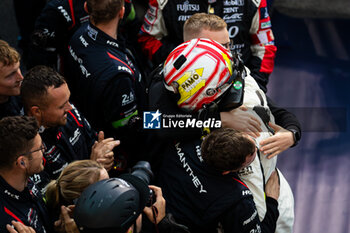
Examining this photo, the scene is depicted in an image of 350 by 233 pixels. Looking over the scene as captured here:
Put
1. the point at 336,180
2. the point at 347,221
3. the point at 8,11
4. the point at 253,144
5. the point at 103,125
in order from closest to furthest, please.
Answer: the point at 253,144, the point at 103,125, the point at 347,221, the point at 336,180, the point at 8,11

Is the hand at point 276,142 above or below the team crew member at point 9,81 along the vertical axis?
below

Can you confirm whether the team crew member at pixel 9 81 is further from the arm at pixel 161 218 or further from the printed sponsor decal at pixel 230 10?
the printed sponsor decal at pixel 230 10

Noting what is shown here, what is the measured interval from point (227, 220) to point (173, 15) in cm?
192

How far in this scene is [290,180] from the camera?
3.83 meters

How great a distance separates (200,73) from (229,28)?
1.49m

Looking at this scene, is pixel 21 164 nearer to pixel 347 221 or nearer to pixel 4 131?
pixel 4 131

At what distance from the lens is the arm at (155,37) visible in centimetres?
366

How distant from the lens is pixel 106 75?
9.67ft

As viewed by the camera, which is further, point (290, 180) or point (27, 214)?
point (290, 180)

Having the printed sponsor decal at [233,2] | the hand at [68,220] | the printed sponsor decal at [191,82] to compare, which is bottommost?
the hand at [68,220]

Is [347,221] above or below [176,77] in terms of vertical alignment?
below

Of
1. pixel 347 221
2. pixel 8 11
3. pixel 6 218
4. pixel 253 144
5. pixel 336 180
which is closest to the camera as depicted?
pixel 6 218

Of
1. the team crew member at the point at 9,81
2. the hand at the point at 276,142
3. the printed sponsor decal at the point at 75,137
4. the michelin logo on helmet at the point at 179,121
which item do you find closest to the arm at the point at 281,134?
the hand at the point at 276,142

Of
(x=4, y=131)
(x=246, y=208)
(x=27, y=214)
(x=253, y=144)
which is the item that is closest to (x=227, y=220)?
(x=246, y=208)
